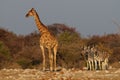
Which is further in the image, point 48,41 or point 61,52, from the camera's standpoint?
point 61,52

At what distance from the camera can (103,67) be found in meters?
19.3

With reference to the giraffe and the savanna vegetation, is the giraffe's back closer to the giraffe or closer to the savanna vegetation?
the giraffe

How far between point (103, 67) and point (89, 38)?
1553cm

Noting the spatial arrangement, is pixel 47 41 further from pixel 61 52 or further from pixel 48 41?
pixel 61 52

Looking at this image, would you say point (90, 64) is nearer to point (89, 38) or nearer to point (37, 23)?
point (37, 23)

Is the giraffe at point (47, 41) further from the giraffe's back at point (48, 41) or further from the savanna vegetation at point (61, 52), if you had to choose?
the savanna vegetation at point (61, 52)

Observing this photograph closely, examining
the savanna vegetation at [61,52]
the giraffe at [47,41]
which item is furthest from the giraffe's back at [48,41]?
the savanna vegetation at [61,52]

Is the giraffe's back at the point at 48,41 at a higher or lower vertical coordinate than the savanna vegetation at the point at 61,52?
lower

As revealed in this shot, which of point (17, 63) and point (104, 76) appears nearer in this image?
point (104, 76)

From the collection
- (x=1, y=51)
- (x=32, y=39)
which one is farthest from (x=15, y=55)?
(x=32, y=39)

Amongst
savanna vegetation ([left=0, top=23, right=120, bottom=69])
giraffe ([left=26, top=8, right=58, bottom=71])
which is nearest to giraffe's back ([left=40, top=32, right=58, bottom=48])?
giraffe ([left=26, top=8, right=58, bottom=71])

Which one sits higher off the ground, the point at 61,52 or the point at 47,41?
the point at 61,52

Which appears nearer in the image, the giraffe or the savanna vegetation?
the giraffe

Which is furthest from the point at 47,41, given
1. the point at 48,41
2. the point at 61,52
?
the point at 61,52
